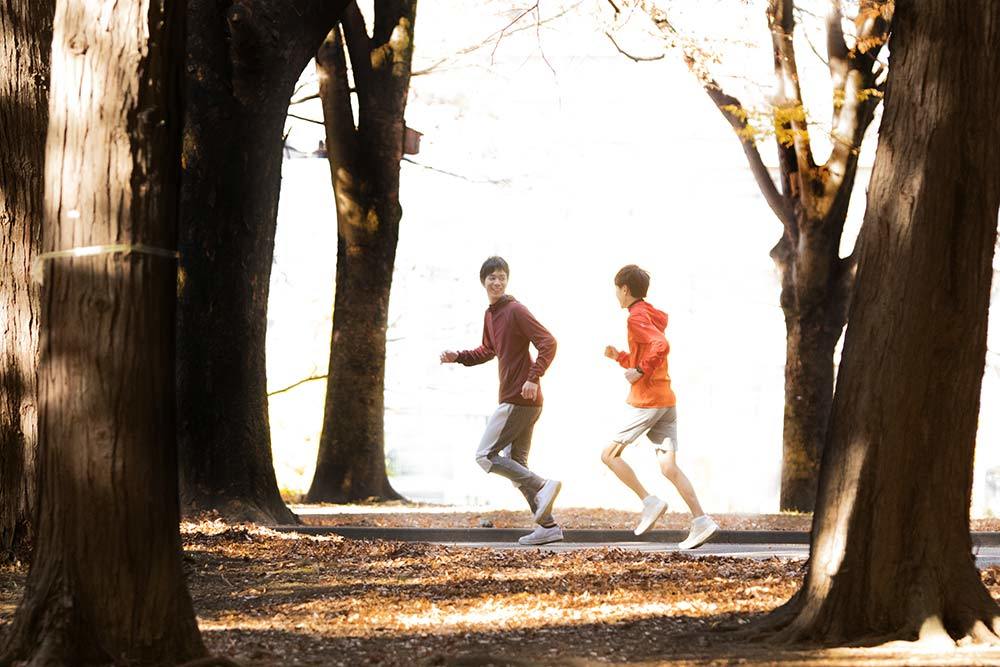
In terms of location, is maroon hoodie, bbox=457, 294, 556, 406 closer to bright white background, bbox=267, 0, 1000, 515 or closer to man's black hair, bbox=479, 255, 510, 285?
man's black hair, bbox=479, 255, 510, 285

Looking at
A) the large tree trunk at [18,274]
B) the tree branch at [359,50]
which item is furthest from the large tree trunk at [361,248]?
the large tree trunk at [18,274]

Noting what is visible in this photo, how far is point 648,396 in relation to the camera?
10.8 metres

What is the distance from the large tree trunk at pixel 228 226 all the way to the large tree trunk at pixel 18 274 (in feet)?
9.48

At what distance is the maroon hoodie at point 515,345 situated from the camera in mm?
10742

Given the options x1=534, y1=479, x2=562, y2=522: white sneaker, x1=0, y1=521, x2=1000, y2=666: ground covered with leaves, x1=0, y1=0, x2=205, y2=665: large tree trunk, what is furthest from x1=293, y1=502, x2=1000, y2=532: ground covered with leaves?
x1=0, y1=0, x2=205, y2=665: large tree trunk

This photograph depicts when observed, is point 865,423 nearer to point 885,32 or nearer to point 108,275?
point 108,275

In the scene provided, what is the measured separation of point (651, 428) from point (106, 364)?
655cm

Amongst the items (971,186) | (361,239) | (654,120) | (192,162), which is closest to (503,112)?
(654,120)

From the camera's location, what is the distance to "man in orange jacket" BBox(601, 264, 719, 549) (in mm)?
10766

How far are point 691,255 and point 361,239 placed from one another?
59.3 ft

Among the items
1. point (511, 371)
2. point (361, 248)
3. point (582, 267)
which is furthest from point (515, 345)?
point (582, 267)

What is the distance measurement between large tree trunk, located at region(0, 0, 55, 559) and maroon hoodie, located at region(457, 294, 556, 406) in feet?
12.0

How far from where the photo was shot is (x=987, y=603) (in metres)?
5.81

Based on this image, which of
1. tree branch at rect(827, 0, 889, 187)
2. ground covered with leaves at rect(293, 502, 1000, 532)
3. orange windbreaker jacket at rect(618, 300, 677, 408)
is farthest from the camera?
tree branch at rect(827, 0, 889, 187)
